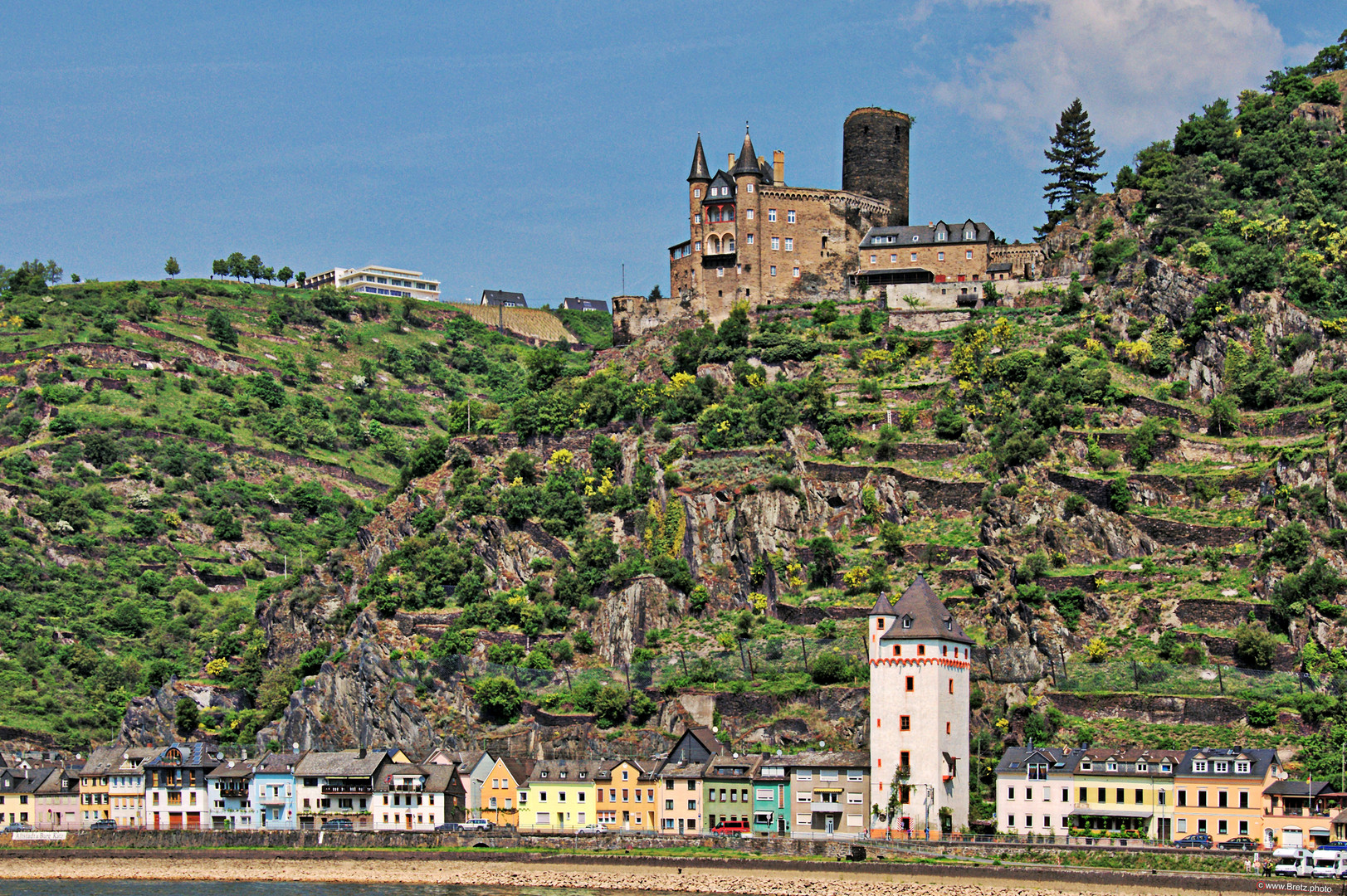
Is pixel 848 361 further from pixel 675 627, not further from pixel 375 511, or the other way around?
pixel 375 511

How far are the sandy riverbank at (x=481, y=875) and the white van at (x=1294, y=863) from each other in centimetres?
856

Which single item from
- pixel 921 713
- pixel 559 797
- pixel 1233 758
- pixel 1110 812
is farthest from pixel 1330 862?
pixel 559 797

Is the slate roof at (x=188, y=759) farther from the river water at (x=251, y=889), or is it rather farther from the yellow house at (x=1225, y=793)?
the yellow house at (x=1225, y=793)

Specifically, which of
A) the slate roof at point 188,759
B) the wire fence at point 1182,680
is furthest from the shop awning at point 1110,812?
the slate roof at point 188,759

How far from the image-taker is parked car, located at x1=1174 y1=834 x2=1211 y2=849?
71.2m

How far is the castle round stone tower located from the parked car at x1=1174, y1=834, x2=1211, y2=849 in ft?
222

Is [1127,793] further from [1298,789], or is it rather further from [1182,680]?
[1182,680]

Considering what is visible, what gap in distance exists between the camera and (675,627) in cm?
9619

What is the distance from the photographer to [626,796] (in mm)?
86875

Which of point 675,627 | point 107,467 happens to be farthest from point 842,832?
point 107,467

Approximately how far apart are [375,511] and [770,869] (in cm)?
5682

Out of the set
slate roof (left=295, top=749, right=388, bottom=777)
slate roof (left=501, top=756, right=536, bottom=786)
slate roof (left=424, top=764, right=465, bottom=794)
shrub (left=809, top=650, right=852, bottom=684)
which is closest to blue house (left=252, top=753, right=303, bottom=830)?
slate roof (left=295, top=749, right=388, bottom=777)

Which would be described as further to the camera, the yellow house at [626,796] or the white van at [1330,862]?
the yellow house at [626,796]

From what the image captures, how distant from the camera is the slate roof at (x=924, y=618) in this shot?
81.7 metres
